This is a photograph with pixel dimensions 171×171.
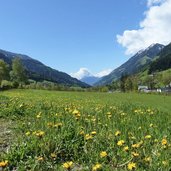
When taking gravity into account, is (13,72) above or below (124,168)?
above

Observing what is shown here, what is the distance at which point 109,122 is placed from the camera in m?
9.84

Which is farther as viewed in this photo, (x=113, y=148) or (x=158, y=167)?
(x=113, y=148)

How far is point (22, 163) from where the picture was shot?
6094mm

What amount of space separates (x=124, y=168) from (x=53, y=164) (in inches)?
47.1

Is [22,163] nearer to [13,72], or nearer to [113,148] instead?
[113,148]

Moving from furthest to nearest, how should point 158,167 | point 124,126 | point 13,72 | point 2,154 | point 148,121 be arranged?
point 13,72 → point 148,121 → point 124,126 → point 2,154 → point 158,167

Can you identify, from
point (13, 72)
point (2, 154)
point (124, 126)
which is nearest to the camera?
point (2, 154)

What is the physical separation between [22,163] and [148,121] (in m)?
5.39

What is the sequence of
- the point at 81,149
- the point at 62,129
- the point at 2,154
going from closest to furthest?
the point at 2,154
the point at 81,149
the point at 62,129

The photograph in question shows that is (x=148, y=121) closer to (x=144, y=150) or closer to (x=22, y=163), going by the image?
(x=144, y=150)

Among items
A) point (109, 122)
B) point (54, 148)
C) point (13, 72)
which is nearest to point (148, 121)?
point (109, 122)

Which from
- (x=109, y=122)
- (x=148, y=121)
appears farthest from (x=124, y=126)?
(x=148, y=121)

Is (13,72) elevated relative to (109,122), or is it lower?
elevated

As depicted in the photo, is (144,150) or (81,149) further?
(81,149)
